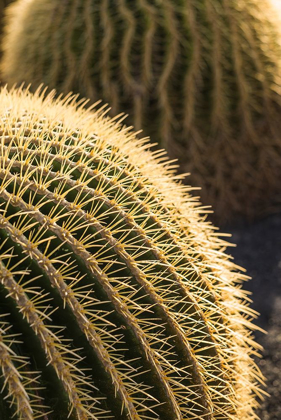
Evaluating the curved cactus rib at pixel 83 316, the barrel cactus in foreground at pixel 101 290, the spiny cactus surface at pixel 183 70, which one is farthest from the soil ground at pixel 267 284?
the curved cactus rib at pixel 83 316

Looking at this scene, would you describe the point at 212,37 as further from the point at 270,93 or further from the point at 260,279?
the point at 260,279

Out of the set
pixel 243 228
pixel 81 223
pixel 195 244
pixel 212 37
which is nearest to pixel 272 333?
pixel 243 228

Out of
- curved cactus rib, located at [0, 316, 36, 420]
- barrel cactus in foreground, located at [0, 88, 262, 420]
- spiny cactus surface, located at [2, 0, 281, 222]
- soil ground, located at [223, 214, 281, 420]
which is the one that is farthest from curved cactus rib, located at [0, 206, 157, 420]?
spiny cactus surface, located at [2, 0, 281, 222]

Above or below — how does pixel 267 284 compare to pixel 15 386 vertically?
below

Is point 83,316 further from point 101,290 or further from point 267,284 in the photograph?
point 267,284

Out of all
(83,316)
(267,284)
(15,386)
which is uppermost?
(83,316)

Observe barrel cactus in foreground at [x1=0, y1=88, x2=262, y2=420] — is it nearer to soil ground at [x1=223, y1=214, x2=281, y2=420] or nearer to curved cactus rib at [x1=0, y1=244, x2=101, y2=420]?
curved cactus rib at [x1=0, y1=244, x2=101, y2=420]

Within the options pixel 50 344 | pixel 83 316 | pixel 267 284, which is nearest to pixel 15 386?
pixel 50 344
